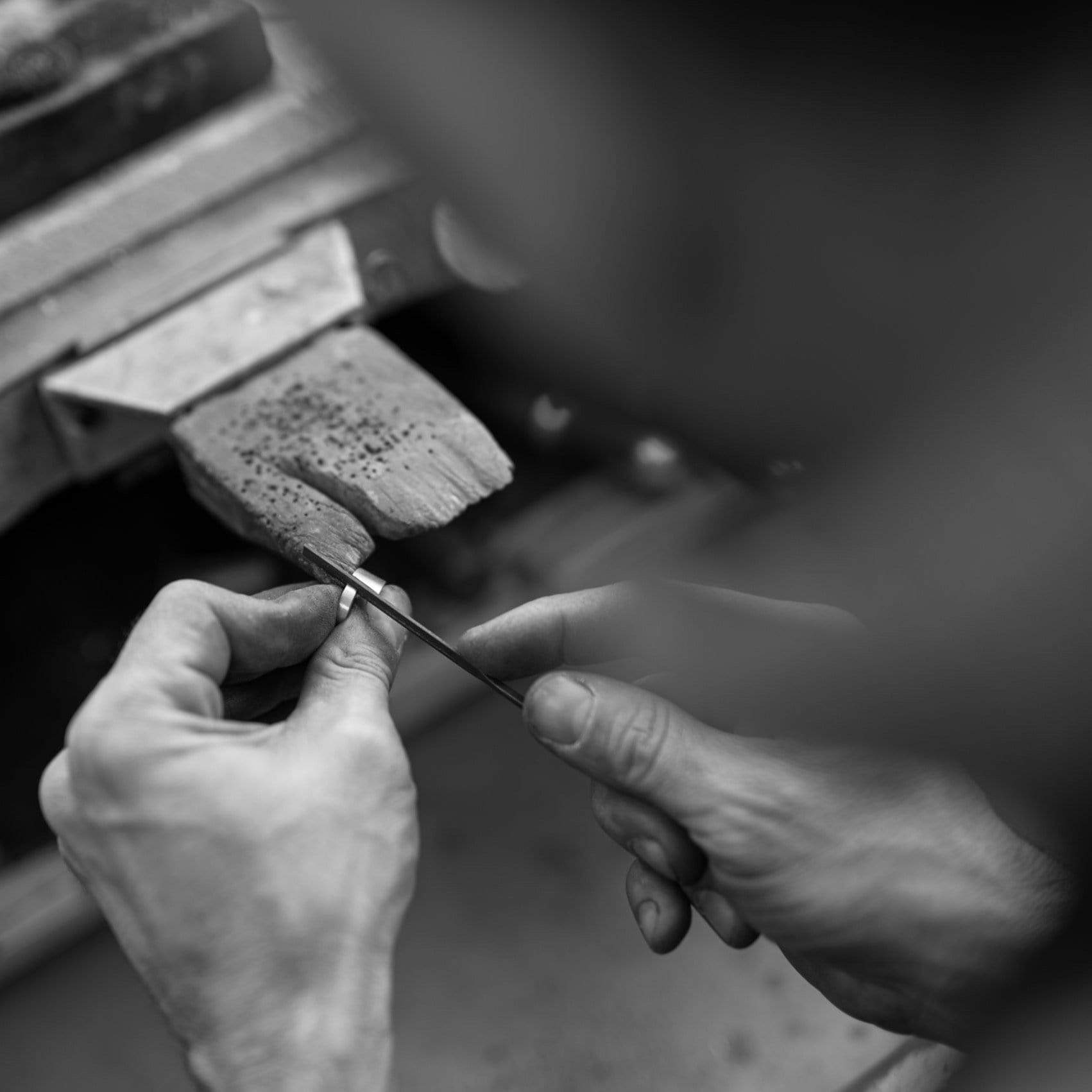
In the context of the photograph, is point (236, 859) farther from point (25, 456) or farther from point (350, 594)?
point (25, 456)

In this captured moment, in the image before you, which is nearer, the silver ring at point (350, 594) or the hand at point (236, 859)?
the hand at point (236, 859)

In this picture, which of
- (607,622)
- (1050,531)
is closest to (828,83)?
(1050,531)

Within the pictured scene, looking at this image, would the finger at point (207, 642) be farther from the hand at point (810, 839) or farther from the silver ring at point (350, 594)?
the hand at point (810, 839)

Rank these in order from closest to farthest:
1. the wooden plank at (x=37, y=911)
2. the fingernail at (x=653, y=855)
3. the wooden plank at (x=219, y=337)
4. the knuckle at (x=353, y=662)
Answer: the knuckle at (x=353, y=662) → the fingernail at (x=653, y=855) → the wooden plank at (x=219, y=337) → the wooden plank at (x=37, y=911)

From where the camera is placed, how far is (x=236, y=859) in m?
0.67

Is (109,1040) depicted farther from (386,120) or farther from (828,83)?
(828,83)

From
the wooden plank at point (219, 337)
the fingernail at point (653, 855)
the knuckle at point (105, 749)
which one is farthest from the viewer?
the wooden plank at point (219, 337)

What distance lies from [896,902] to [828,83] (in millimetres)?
584

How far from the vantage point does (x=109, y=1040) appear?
142 centimetres

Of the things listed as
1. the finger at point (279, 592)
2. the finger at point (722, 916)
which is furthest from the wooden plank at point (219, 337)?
the finger at point (722, 916)

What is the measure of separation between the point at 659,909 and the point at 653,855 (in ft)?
0.20

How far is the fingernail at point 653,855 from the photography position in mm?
890

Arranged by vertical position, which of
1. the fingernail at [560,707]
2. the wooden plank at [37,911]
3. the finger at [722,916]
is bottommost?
the wooden plank at [37,911]

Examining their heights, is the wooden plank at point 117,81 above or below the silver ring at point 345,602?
above
